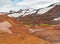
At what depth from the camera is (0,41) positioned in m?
26.2

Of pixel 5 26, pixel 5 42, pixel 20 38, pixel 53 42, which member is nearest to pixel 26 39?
pixel 20 38

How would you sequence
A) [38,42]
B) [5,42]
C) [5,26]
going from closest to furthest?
[5,42], [38,42], [5,26]

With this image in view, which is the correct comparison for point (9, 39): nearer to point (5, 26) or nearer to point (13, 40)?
point (13, 40)

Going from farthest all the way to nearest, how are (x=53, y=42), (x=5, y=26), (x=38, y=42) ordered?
(x=5, y=26), (x=53, y=42), (x=38, y=42)

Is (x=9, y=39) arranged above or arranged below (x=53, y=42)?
above

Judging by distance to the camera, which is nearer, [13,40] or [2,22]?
[13,40]

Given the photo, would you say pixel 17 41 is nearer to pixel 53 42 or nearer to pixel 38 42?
pixel 38 42

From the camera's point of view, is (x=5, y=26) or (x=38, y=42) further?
(x=5, y=26)

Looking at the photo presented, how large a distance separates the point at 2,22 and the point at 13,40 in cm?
2020

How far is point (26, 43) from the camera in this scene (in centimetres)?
2623

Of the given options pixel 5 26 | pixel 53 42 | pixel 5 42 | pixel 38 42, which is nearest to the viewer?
pixel 5 42

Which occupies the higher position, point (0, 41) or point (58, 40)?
point (0, 41)

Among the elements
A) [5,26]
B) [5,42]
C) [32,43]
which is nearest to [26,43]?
[32,43]

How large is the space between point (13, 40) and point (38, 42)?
3.29m
